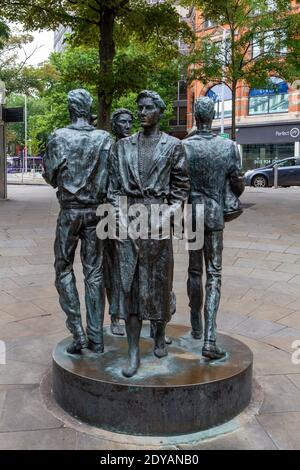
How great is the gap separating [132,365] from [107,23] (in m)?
12.2

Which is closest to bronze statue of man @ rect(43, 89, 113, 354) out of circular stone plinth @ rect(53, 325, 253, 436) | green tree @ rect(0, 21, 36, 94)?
circular stone plinth @ rect(53, 325, 253, 436)

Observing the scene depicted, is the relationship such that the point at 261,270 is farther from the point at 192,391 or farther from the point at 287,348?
the point at 192,391

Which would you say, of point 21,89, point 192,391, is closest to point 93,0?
point 192,391

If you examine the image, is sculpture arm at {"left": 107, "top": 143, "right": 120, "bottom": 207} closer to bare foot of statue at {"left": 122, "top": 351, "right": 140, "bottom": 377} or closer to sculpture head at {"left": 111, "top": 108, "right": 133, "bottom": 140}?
bare foot of statue at {"left": 122, "top": 351, "right": 140, "bottom": 377}

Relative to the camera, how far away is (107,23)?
13891 mm

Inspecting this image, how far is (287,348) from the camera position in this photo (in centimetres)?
498

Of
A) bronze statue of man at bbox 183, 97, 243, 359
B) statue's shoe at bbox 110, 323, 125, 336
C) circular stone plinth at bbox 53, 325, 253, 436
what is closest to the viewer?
circular stone plinth at bbox 53, 325, 253, 436

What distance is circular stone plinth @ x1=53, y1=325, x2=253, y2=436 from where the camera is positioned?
341cm

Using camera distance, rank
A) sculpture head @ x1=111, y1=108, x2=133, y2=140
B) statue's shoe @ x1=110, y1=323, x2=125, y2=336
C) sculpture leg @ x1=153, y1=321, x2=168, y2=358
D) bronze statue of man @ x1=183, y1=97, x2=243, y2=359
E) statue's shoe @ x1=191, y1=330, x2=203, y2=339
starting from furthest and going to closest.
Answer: sculpture head @ x1=111, y1=108, x2=133, y2=140, statue's shoe @ x1=110, y1=323, x2=125, y2=336, statue's shoe @ x1=191, y1=330, x2=203, y2=339, bronze statue of man @ x1=183, y1=97, x2=243, y2=359, sculpture leg @ x1=153, y1=321, x2=168, y2=358

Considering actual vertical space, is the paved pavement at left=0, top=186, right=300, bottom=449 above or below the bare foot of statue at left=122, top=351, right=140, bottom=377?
below

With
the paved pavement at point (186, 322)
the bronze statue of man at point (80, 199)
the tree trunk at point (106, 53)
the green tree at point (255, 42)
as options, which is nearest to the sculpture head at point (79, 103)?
the bronze statue of man at point (80, 199)

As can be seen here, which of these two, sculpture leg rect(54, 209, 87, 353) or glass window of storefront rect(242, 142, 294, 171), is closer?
sculpture leg rect(54, 209, 87, 353)

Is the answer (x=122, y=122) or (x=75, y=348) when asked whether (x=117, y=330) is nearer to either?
(x=75, y=348)

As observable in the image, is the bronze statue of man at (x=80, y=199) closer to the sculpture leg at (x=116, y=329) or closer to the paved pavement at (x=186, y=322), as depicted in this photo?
the sculpture leg at (x=116, y=329)
